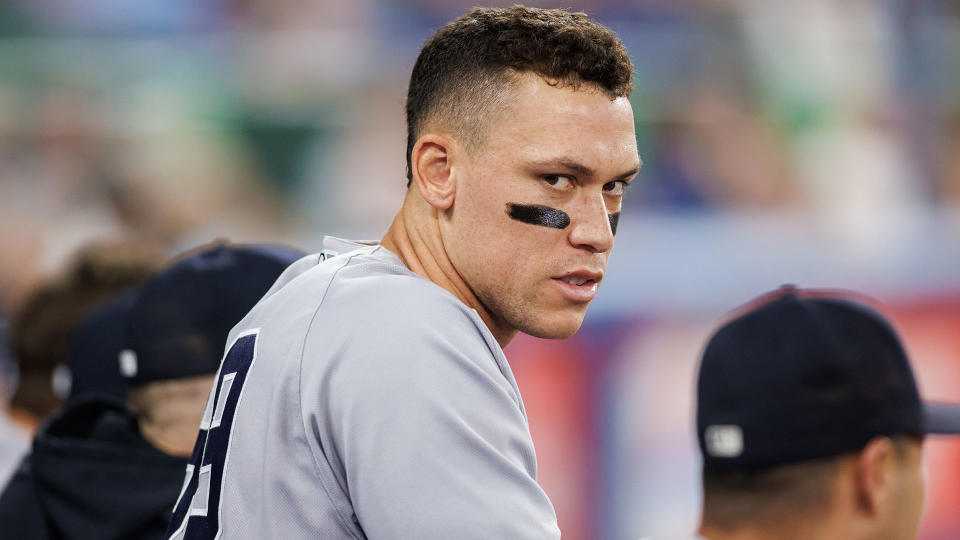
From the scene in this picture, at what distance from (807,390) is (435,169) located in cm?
94

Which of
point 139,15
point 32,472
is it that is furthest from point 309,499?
point 139,15

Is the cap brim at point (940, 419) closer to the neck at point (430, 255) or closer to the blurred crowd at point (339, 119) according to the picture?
the neck at point (430, 255)

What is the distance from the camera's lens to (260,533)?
61.4 inches

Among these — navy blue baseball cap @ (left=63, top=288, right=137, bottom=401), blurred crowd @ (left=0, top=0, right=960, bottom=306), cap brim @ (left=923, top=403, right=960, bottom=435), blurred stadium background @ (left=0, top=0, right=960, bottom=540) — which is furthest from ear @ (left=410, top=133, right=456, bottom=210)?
blurred crowd @ (left=0, top=0, right=960, bottom=306)

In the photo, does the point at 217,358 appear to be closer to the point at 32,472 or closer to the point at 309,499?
the point at 32,472

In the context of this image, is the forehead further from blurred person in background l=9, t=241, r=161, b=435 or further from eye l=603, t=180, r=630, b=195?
blurred person in background l=9, t=241, r=161, b=435

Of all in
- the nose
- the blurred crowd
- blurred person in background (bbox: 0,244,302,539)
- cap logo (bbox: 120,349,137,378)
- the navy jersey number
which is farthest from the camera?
the blurred crowd

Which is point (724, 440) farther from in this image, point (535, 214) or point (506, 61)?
point (506, 61)

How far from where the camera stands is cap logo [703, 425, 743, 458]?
228 centimetres

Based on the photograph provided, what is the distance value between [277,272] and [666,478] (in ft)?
11.8

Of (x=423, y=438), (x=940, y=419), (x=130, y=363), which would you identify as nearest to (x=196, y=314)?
(x=130, y=363)

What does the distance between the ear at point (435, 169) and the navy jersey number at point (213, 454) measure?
35 cm

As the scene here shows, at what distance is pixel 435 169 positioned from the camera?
1.82m

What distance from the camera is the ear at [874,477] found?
221 centimetres
